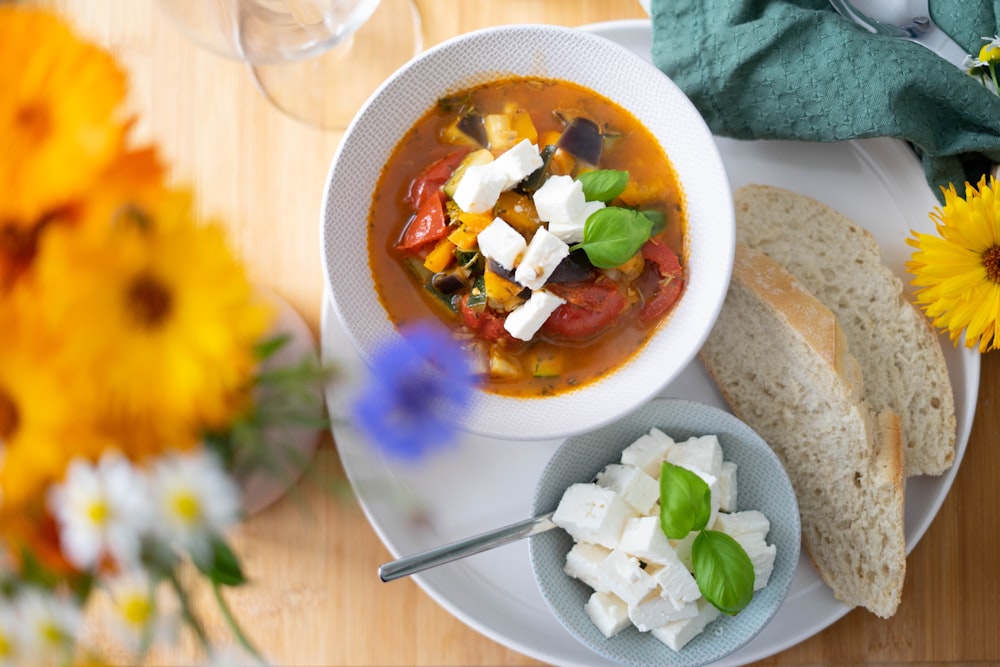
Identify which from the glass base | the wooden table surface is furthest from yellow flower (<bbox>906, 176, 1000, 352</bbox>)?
the glass base

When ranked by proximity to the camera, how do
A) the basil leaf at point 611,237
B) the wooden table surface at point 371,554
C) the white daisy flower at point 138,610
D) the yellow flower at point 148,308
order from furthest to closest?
the wooden table surface at point 371,554 → the basil leaf at point 611,237 → the white daisy flower at point 138,610 → the yellow flower at point 148,308

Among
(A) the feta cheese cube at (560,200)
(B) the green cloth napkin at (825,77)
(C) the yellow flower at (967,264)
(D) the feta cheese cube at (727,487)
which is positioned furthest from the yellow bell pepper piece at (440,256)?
(C) the yellow flower at (967,264)

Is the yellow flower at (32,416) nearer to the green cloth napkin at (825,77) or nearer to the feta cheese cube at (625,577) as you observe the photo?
the feta cheese cube at (625,577)

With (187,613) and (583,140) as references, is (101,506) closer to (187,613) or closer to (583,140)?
(187,613)

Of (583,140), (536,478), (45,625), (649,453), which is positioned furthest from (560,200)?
(45,625)

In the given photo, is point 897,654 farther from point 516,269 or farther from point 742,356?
point 516,269

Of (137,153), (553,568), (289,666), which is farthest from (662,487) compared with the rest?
(137,153)
